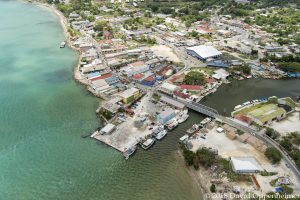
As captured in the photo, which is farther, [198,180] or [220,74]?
[220,74]

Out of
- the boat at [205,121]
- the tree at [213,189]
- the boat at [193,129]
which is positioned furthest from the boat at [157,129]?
the tree at [213,189]

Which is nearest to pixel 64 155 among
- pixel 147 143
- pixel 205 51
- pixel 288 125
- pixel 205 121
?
pixel 147 143

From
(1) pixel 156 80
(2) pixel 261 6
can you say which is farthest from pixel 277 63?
(2) pixel 261 6

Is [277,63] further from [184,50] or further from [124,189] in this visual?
[124,189]

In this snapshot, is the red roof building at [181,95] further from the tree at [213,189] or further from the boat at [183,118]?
the tree at [213,189]

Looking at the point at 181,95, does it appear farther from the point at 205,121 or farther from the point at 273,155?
the point at 273,155

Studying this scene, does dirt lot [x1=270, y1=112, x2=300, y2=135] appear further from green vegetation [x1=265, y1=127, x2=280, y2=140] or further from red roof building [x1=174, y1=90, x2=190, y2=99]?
red roof building [x1=174, y1=90, x2=190, y2=99]

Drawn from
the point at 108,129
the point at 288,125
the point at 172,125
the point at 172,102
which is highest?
the point at 288,125
